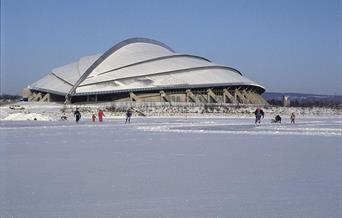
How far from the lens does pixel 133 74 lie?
61.2 meters

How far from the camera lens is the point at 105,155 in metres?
11.5

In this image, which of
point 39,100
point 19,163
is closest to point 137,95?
point 39,100

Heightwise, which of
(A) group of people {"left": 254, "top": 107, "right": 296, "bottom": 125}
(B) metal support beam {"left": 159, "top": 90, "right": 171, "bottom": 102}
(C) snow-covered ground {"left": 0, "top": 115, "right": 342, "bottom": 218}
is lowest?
(C) snow-covered ground {"left": 0, "top": 115, "right": 342, "bottom": 218}

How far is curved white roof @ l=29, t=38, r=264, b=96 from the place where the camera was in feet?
195

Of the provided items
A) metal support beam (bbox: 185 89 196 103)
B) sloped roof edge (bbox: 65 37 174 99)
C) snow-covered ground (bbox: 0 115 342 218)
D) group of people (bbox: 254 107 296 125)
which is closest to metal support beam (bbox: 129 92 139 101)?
metal support beam (bbox: 185 89 196 103)

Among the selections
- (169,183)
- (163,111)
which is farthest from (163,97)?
(169,183)

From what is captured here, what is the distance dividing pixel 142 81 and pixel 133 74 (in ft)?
6.20

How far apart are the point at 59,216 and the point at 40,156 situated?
239 inches

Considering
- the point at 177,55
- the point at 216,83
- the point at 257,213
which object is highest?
the point at 177,55

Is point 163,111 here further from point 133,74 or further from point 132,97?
point 133,74

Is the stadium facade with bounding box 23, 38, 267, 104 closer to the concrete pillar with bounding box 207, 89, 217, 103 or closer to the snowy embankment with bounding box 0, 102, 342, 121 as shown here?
the concrete pillar with bounding box 207, 89, 217, 103

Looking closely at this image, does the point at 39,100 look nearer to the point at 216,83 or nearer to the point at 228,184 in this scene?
the point at 216,83

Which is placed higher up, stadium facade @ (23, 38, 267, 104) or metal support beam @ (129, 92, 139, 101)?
stadium facade @ (23, 38, 267, 104)

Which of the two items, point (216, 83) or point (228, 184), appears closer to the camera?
point (228, 184)
